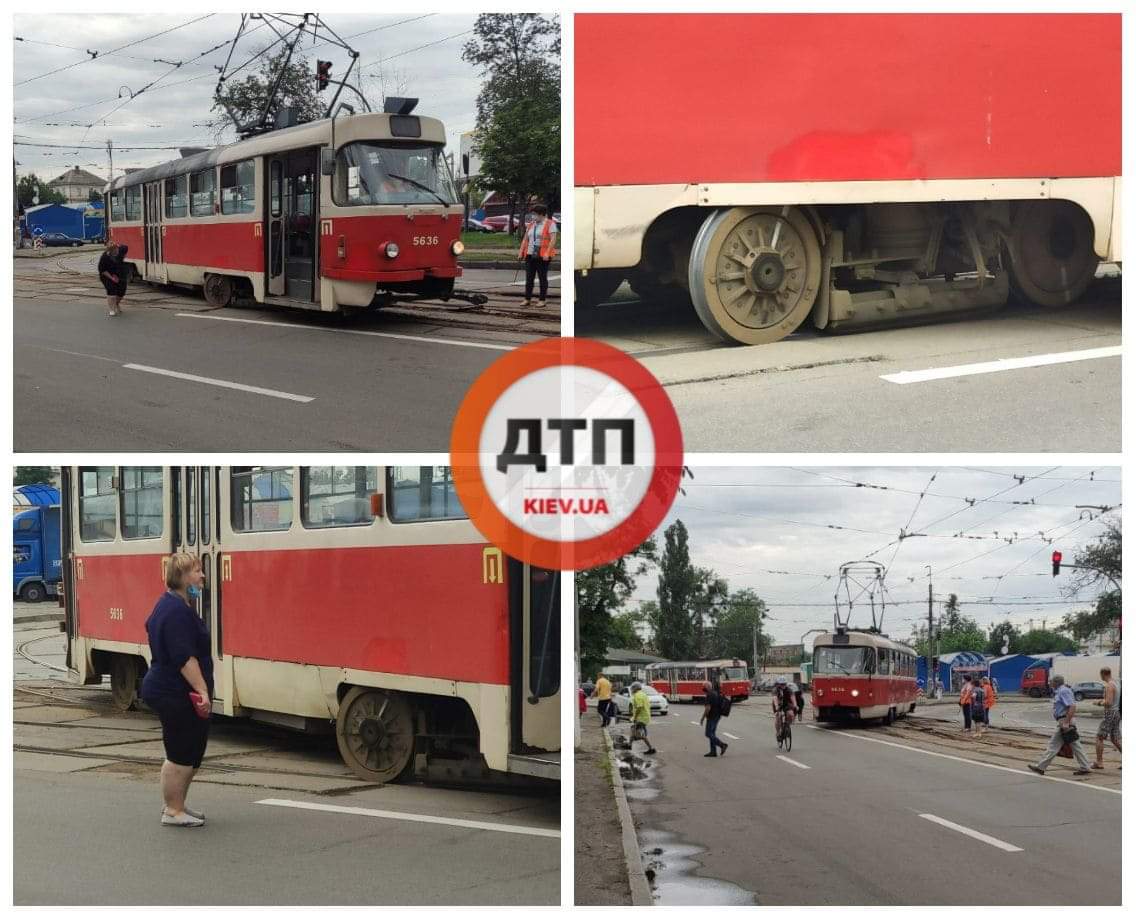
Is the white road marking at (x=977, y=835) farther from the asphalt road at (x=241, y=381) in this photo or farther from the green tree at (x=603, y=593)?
the asphalt road at (x=241, y=381)

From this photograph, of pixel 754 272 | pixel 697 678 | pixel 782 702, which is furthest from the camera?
pixel 782 702

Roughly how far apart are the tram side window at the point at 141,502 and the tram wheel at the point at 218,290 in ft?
16.8

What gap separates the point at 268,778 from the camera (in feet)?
23.4

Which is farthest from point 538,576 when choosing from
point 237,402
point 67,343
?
point 67,343

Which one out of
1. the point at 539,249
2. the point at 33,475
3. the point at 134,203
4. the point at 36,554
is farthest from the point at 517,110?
the point at 134,203

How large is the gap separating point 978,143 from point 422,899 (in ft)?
17.8

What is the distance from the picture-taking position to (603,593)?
6336 millimetres

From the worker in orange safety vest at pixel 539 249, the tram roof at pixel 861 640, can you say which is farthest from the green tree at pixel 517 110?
the tram roof at pixel 861 640

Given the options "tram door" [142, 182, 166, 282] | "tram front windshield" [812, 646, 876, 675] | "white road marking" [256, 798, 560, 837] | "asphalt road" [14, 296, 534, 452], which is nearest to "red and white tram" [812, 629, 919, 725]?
"tram front windshield" [812, 646, 876, 675]

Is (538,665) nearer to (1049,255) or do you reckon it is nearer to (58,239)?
(1049,255)

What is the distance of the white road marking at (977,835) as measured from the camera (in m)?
6.63

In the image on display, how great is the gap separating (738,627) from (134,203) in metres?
10.4

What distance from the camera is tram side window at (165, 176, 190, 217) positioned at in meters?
14.1

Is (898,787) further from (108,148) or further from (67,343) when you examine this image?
(108,148)
